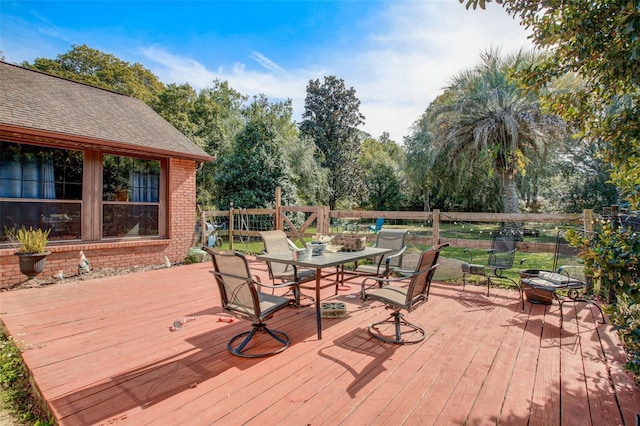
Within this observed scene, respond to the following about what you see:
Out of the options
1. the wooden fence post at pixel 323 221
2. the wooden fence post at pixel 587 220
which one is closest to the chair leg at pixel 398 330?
the wooden fence post at pixel 587 220

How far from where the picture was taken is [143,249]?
762 centimetres

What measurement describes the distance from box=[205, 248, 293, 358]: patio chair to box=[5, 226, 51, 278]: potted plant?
4894 millimetres

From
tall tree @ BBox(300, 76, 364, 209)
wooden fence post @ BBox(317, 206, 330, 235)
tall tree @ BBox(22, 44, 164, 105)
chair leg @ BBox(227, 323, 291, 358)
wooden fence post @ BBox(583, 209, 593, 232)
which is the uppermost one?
tall tree @ BBox(22, 44, 164, 105)

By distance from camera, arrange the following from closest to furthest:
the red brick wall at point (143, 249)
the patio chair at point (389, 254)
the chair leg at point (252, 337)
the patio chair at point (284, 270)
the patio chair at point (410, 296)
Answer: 1. the chair leg at point (252, 337)
2. the patio chair at point (410, 296)
3. the patio chair at point (284, 270)
4. the patio chair at point (389, 254)
5. the red brick wall at point (143, 249)

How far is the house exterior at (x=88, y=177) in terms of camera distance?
6.16 m

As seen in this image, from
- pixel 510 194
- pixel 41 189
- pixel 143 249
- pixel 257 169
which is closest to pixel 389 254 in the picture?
pixel 143 249

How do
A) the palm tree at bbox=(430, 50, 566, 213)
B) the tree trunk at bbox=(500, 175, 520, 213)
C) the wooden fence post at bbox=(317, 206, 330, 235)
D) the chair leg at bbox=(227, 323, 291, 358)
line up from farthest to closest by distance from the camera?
the tree trunk at bbox=(500, 175, 520, 213)
the palm tree at bbox=(430, 50, 566, 213)
the wooden fence post at bbox=(317, 206, 330, 235)
the chair leg at bbox=(227, 323, 291, 358)

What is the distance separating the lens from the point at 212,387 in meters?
2.54

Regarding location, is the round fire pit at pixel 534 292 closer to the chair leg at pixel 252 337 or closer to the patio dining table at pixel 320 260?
the patio dining table at pixel 320 260

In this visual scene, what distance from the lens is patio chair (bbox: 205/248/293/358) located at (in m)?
2.94

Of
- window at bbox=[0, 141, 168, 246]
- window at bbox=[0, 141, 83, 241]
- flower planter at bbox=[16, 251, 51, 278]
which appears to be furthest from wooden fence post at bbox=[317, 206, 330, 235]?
flower planter at bbox=[16, 251, 51, 278]

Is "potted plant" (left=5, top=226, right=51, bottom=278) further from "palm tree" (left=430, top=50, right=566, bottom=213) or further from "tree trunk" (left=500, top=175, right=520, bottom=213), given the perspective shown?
"tree trunk" (left=500, top=175, right=520, bottom=213)

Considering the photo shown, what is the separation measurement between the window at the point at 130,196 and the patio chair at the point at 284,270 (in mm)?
4340

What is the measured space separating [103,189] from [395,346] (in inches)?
278
